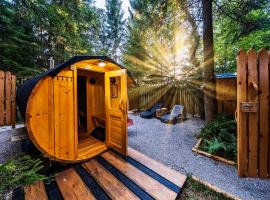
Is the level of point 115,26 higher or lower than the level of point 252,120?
higher

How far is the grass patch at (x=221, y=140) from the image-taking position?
3561 millimetres

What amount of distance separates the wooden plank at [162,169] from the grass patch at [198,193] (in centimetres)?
12

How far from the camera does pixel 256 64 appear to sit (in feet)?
7.07

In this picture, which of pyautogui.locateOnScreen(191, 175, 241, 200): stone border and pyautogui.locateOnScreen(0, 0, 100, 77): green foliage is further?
pyautogui.locateOnScreen(0, 0, 100, 77): green foliage

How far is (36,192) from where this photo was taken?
2.45 m

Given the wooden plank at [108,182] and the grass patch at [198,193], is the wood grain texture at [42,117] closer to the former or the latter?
the wooden plank at [108,182]

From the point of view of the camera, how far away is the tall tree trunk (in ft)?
17.1

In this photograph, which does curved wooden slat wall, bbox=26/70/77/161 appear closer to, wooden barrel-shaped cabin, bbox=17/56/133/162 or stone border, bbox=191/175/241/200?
wooden barrel-shaped cabin, bbox=17/56/133/162

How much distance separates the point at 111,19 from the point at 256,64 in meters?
18.7

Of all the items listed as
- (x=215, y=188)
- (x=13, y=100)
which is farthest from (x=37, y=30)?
(x=215, y=188)

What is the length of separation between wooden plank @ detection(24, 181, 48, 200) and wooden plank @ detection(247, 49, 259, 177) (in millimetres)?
3205

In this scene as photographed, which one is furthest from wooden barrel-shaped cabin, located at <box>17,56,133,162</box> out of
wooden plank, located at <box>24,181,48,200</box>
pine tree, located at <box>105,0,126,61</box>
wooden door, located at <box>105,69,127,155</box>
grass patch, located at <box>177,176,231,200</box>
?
pine tree, located at <box>105,0,126,61</box>

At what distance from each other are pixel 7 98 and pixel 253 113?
735 cm

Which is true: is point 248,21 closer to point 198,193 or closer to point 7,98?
point 198,193
